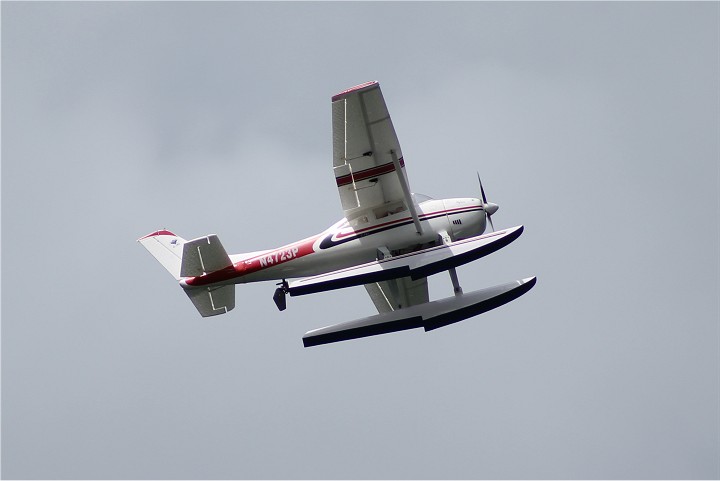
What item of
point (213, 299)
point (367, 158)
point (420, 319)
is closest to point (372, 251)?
point (420, 319)

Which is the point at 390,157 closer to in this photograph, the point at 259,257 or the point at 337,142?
the point at 337,142

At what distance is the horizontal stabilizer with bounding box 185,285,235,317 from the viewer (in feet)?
72.8

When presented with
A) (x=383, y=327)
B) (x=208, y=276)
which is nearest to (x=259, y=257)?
(x=208, y=276)

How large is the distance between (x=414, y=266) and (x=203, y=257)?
4.22 m

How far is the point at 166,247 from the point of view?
78.9ft

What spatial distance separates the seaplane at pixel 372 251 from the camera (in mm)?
21375

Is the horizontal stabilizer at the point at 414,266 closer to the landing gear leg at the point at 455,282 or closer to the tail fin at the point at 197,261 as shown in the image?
the landing gear leg at the point at 455,282

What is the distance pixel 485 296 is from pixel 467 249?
52.2 inches

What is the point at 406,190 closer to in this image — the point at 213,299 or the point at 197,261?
the point at 197,261

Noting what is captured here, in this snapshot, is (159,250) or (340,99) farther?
(159,250)

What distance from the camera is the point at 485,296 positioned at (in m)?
22.2

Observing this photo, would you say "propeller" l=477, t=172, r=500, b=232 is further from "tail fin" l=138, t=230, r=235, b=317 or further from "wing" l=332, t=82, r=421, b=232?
"tail fin" l=138, t=230, r=235, b=317

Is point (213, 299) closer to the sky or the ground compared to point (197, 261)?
closer to the ground

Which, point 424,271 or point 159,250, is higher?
point 159,250
